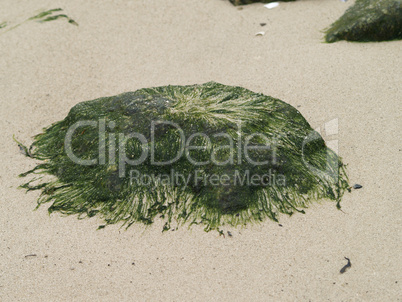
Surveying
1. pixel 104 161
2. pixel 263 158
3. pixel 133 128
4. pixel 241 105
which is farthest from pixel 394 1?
pixel 104 161

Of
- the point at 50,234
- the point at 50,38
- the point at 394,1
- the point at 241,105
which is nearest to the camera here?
the point at 50,234

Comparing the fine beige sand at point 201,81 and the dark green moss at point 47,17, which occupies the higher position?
the dark green moss at point 47,17

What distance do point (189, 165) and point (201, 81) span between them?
1.52 metres

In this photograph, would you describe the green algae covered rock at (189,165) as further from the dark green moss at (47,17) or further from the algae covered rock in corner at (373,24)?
the dark green moss at (47,17)

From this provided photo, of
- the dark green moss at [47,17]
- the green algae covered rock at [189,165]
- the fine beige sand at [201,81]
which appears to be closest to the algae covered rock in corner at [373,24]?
the fine beige sand at [201,81]

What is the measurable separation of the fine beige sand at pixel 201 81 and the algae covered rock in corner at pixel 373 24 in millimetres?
144

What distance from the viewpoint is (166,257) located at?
9.45 feet

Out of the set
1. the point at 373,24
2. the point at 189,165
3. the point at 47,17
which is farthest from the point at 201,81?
the point at 47,17

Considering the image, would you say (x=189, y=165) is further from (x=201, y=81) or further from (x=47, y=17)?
(x=47, y=17)

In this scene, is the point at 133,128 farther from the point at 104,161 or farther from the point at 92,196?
the point at 92,196

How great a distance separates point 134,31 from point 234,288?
3.68 m

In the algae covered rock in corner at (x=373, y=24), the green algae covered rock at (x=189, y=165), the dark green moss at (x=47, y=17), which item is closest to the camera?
the green algae covered rock at (x=189, y=165)

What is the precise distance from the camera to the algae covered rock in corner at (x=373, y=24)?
185 inches

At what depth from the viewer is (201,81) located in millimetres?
4551
